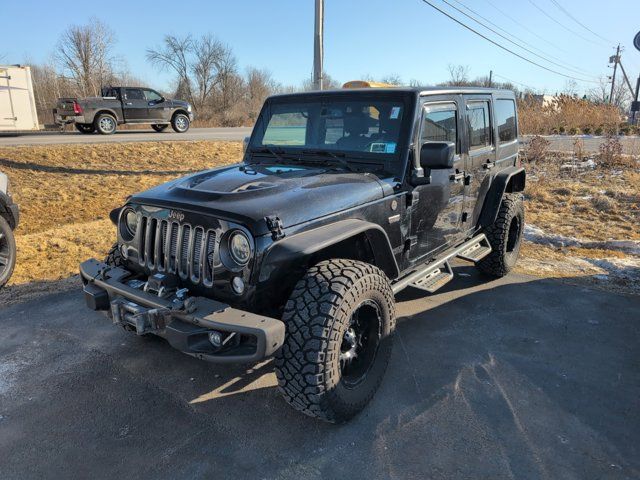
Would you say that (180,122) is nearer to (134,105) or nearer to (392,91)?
(134,105)

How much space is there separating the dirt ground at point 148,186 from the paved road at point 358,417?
4.99 ft

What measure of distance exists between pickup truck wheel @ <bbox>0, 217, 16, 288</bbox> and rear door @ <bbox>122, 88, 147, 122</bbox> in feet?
47.1

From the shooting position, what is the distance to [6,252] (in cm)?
481

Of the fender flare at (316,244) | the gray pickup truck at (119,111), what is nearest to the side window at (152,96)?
the gray pickup truck at (119,111)

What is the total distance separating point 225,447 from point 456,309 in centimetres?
265

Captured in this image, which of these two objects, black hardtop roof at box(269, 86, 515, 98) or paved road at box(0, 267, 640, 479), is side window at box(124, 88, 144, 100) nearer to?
paved road at box(0, 267, 640, 479)

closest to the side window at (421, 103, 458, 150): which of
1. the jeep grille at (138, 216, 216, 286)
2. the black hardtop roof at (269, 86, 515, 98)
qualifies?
the black hardtop roof at (269, 86, 515, 98)

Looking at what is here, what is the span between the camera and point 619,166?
13.0 metres

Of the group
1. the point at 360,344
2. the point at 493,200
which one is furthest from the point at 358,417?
the point at 493,200

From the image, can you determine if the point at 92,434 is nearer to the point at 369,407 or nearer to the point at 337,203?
the point at 369,407

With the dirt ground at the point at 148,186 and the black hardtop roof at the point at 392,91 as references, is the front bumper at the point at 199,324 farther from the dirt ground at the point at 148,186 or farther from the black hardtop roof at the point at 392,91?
the dirt ground at the point at 148,186

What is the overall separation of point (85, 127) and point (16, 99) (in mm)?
2398

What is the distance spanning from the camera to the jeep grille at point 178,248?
8.80 feet

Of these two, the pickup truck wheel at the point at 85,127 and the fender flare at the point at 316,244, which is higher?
the pickup truck wheel at the point at 85,127
